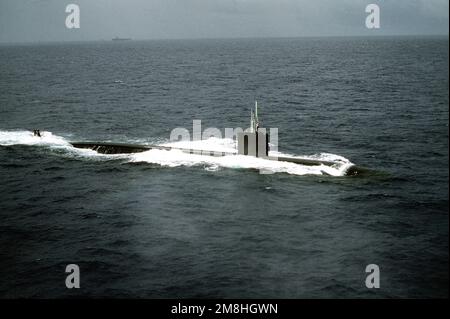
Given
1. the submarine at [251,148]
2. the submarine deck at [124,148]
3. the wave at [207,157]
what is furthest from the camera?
the submarine deck at [124,148]

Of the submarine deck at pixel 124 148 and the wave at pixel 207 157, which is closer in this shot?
the wave at pixel 207 157

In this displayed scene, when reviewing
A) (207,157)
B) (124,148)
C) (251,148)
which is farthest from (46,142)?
(251,148)

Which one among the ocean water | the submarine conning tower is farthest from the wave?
the submarine conning tower

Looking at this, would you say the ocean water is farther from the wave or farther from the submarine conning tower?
the submarine conning tower

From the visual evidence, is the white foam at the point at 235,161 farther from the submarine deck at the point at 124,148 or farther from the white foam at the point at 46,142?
the white foam at the point at 46,142

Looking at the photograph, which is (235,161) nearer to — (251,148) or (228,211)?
(251,148)

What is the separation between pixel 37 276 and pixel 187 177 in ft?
67.9

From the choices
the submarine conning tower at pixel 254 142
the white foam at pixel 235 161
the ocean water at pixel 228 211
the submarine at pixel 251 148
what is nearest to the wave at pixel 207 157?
the white foam at pixel 235 161

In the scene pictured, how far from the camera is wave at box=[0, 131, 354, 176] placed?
160 feet

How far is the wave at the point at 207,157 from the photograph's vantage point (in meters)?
48.8

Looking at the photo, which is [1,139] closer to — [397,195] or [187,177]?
[187,177]

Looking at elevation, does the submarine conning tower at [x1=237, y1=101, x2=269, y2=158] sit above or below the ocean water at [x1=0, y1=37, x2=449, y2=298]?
above

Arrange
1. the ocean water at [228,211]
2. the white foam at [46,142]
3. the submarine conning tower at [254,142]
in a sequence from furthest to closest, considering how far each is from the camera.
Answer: the white foam at [46,142] < the submarine conning tower at [254,142] < the ocean water at [228,211]
